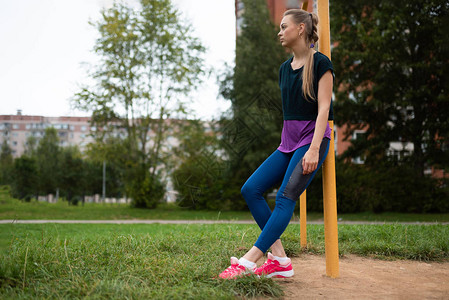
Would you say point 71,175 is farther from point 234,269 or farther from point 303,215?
point 234,269

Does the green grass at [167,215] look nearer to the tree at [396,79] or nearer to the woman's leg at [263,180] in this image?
the tree at [396,79]

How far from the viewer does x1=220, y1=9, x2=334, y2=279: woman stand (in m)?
2.55

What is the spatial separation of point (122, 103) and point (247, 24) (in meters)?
7.98

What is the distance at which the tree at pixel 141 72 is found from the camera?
20109 millimetres

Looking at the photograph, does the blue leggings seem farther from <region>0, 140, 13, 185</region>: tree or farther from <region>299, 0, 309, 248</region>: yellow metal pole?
<region>0, 140, 13, 185</region>: tree

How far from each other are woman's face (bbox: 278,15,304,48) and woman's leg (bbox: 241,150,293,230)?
32.2 inches

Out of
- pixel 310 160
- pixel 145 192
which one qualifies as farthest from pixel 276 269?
pixel 145 192

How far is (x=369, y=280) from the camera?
2.76 m

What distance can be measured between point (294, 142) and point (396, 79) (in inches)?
547

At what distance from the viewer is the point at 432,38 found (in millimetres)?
14281

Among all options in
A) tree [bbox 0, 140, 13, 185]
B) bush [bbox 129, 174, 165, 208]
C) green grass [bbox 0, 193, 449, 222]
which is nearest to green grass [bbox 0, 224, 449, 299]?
green grass [bbox 0, 193, 449, 222]

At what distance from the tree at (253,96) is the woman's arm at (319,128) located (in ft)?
47.4

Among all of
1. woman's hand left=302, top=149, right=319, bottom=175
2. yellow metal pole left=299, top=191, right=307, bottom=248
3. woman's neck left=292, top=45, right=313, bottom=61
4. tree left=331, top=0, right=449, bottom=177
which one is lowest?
A: yellow metal pole left=299, top=191, right=307, bottom=248

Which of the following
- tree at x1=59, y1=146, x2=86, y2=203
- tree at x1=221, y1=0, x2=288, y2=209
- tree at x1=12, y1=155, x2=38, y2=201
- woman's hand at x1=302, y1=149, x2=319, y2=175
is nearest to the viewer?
woman's hand at x1=302, y1=149, x2=319, y2=175
